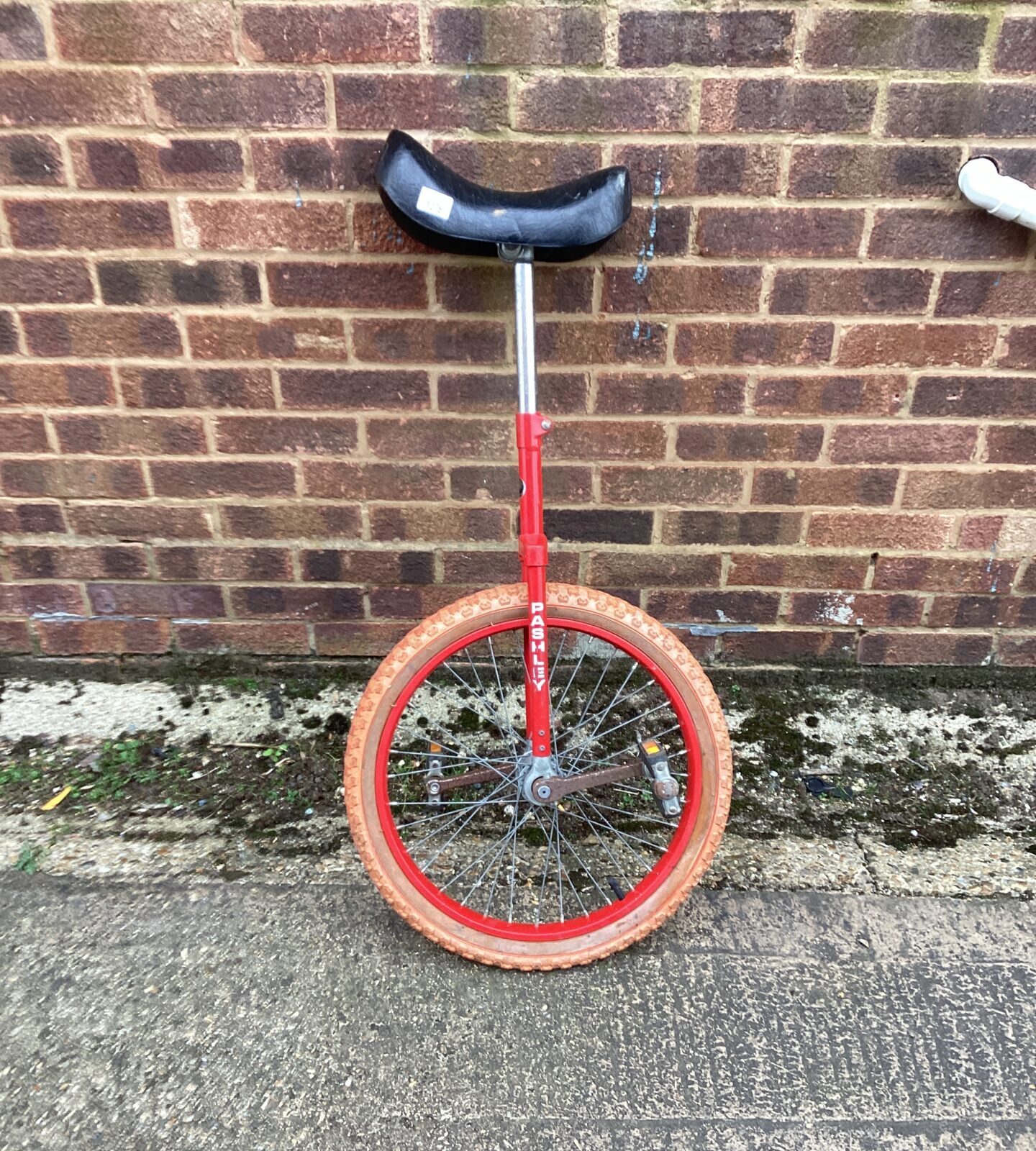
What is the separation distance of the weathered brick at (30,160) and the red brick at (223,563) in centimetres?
96

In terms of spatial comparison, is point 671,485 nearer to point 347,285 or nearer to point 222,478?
point 347,285

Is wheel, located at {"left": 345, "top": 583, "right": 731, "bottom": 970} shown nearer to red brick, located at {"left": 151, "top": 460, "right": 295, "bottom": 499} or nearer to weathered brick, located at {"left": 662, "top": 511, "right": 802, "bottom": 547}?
weathered brick, located at {"left": 662, "top": 511, "right": 802, "bottom": 547}

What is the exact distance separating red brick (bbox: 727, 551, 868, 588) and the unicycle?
691 millimetres

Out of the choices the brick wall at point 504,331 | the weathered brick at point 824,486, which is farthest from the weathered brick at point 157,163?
the weathered brick at point 824,486

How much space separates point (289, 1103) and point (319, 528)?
53.8 inches

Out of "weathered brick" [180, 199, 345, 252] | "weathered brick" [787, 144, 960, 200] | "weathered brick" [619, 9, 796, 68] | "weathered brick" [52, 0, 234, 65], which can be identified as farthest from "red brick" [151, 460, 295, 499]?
"weathered brick" [787, 144, 960, 200]

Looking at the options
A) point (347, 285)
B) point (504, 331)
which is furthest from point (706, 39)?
point (347, 285)

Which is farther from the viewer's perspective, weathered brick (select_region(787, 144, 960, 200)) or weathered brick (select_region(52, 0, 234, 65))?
weathered brick (select_region(787, 144, 960, 200))

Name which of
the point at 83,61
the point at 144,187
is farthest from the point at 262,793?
the point at 83,61

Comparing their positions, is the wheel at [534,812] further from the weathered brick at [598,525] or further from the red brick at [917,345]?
the red brick at [917,345]

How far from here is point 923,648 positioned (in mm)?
2391

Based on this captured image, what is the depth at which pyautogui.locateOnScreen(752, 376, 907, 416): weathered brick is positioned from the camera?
2074 mm

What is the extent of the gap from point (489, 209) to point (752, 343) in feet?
2.70

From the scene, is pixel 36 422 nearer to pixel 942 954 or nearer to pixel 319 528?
pixel 319 528
